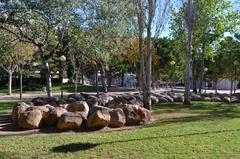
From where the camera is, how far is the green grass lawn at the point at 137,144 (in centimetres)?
905

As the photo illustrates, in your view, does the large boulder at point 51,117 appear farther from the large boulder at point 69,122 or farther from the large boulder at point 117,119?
the large boulder at point 117,119

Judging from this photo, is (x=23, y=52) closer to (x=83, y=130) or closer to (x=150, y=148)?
(x=83, y=130)

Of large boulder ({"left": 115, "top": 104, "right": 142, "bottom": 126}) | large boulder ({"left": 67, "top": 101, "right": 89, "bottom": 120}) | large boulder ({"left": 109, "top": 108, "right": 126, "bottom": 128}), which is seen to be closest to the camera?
large boulder ({"left": 109, "top": 108, "right": 126, "bottom": 128})

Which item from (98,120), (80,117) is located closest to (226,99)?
(98,120)

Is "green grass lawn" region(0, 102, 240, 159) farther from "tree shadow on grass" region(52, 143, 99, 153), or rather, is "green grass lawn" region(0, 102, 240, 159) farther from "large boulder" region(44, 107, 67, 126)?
"large boulder" region(44, 107, 67, 126)

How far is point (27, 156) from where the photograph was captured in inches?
354

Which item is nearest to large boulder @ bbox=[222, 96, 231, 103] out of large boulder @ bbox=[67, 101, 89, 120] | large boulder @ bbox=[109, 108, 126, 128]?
large boulder @ bbox=[67, 101, 89, 120]

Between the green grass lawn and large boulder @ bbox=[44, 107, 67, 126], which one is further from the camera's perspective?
large boulder @ bbox=[44, 107, 67, 126]

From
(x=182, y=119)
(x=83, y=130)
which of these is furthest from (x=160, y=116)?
(x=83, y=130)

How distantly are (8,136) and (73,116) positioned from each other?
192cm

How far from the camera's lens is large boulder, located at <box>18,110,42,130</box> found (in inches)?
464

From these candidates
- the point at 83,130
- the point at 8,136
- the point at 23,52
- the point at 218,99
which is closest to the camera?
the point at 8,136

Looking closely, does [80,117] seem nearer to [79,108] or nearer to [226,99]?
[79,108]

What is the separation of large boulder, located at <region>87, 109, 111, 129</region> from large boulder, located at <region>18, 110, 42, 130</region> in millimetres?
1534
